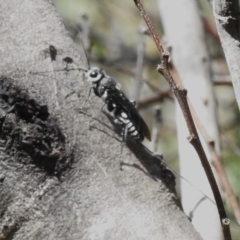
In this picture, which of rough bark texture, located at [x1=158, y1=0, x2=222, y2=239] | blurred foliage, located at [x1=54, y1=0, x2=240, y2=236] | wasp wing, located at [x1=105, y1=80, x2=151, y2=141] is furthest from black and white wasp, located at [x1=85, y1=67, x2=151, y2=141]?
blurred foliage, located at [x1=54, y1=0, x2=240, y2=236]

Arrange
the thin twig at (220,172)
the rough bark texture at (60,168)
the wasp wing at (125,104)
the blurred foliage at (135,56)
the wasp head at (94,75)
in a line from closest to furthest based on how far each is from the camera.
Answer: the rough bark texture at (60,168) < the wasp head at (94,75) < the wasp wing at (125,104) < the thin twig at (220,172) < the blurred foliage at (135,56)

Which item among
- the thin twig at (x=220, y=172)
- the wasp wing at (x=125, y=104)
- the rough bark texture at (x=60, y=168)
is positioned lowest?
the rough bark texture at (x=60, y=168)

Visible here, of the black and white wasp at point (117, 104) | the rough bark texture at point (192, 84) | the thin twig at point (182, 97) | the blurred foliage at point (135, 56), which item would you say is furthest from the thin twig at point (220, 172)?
the blurred foliage at point (135, 56)

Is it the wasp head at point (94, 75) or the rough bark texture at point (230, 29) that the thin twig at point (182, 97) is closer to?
the rough bark texture at point (230, 29)

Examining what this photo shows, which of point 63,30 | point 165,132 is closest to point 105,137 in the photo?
point 63,30

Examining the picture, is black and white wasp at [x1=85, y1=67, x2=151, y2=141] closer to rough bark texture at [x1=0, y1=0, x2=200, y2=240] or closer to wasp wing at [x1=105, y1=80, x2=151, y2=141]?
wasp wing at [x1=105, y1=80, x2=151, y2=141]
